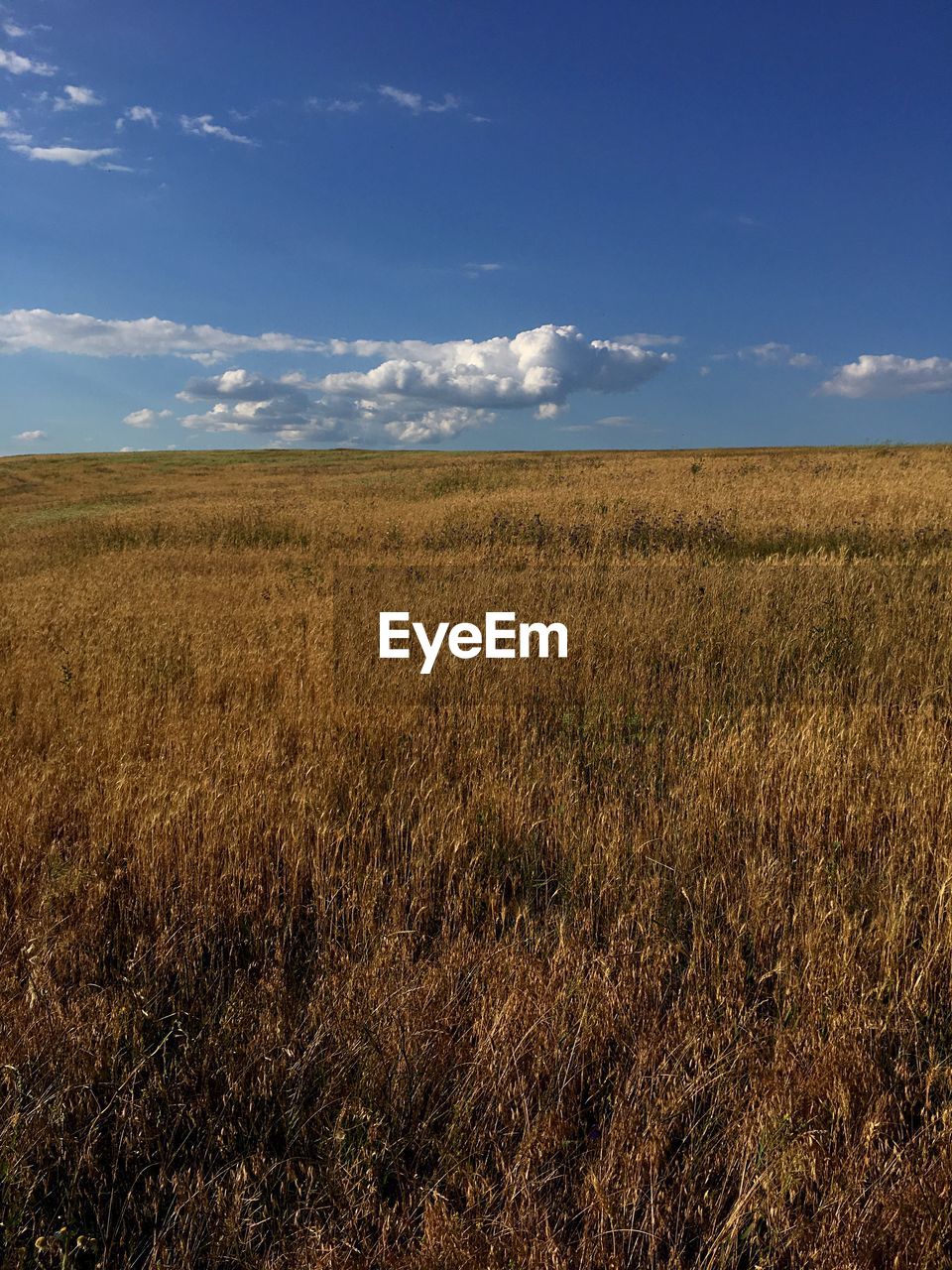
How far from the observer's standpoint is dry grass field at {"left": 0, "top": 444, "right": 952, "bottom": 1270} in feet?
6.88

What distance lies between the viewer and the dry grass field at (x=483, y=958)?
210 cm

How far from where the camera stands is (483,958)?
3.10 metres

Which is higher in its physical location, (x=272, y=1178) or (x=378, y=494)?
(x=378, y=494)

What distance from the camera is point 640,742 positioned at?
5574 mm

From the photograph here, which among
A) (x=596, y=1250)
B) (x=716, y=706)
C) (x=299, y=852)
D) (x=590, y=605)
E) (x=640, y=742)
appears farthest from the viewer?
(x=590, y=605)

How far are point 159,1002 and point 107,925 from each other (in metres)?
0.70

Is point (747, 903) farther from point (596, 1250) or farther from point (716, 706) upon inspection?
point (716, 706)

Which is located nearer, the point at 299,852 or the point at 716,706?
the point at 299,852

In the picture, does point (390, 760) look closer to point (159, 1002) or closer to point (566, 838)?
point (566, 838)

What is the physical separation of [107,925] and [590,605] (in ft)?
22.4

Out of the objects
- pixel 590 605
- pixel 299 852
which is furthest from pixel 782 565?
pixel 299 852

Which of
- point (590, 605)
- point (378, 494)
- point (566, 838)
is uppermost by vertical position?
point (378, 494)

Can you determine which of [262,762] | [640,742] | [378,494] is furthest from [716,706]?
[378,494]

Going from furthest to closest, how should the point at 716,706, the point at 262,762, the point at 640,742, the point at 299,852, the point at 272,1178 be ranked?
the point at 716,706 < the point at 640,742 < the point at 262,762 < the point at 299,852 < the point at 272,1178
